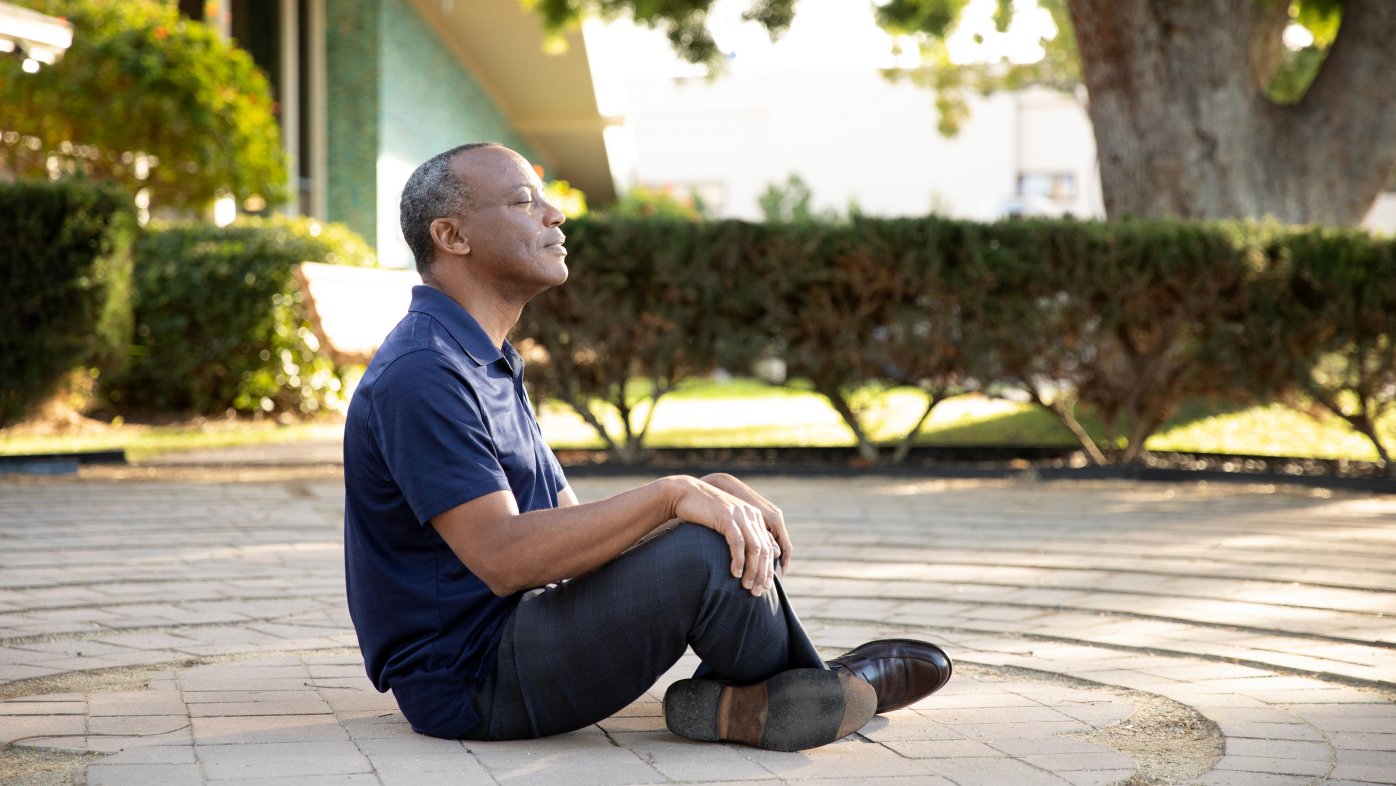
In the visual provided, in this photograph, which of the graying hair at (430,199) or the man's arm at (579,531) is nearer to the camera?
the man's arm at (579,531)

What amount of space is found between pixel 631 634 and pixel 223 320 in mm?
9965

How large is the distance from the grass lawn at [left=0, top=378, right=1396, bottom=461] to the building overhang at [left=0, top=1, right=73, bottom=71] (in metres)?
2.71

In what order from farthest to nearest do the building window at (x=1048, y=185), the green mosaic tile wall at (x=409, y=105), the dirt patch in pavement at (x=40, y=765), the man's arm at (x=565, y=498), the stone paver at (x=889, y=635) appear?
the building window at (x=1048, y=185), the green mosaic tile wall at (x=409, y=105), the man's arm at (x=565, y=498), the stone paver at (x=889, y=635), the dirt patch in pavement at (x=40, y=765)

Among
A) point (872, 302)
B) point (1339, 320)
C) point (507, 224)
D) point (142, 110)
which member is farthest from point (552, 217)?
point (142, 110)

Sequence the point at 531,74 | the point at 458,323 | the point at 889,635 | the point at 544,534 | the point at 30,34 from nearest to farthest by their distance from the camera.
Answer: the point at 544,534
the point at 458,323
the point at 889,635
the point at 30,34
the point at 531,74

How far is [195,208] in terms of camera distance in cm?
1266

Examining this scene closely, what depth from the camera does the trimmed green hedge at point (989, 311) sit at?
8.39 meters

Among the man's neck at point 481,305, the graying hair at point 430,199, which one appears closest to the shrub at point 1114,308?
the man's neck at point 481,305

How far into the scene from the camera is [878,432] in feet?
35.8

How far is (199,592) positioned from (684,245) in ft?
14.1

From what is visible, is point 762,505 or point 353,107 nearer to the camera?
point 762,505

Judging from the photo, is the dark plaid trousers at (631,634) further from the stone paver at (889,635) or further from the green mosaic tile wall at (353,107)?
the green mosaic tile wall at (353,107)

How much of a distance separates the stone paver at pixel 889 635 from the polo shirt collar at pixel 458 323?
83cm

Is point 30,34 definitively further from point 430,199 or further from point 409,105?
point 430,199
